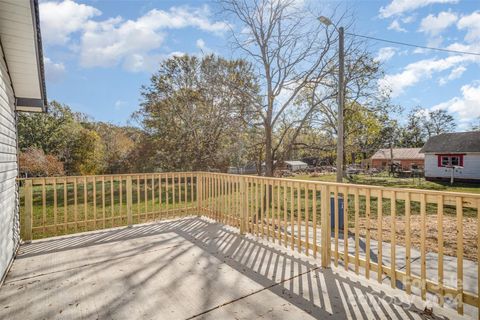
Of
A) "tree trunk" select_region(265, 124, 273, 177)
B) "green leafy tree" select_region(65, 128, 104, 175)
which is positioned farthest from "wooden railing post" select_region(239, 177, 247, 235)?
"green leafy tree" select_region(65, 128, 104, 175)

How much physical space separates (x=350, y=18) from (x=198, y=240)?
22.8 ft

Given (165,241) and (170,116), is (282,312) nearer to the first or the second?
(165,241)

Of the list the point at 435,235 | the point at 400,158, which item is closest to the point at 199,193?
the point at 435,235

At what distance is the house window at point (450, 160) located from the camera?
19.5m

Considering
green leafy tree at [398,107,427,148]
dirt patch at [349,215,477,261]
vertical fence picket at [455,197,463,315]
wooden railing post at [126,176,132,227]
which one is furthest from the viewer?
green leafy tree at [398,107,427,148]

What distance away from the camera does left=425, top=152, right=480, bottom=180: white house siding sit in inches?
733

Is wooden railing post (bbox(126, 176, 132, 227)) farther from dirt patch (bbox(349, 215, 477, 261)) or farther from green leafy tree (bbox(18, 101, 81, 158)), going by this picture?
green leafy tree (bbox(18, 101, 81, 158))

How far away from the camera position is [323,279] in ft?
10.0

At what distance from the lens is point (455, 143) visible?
20.3 m

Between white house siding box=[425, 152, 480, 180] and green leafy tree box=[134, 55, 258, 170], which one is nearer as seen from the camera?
green leafy tree box=[134, 55, 258, 170]

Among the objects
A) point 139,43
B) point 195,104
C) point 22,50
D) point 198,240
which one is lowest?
point 198,240

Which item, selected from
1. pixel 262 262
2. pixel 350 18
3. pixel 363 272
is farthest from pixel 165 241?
pixel 350 18

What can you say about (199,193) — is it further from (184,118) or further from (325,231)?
(184,118)

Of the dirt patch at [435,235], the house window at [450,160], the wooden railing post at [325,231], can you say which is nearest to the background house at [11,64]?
the wooden railing post at [325,231]
